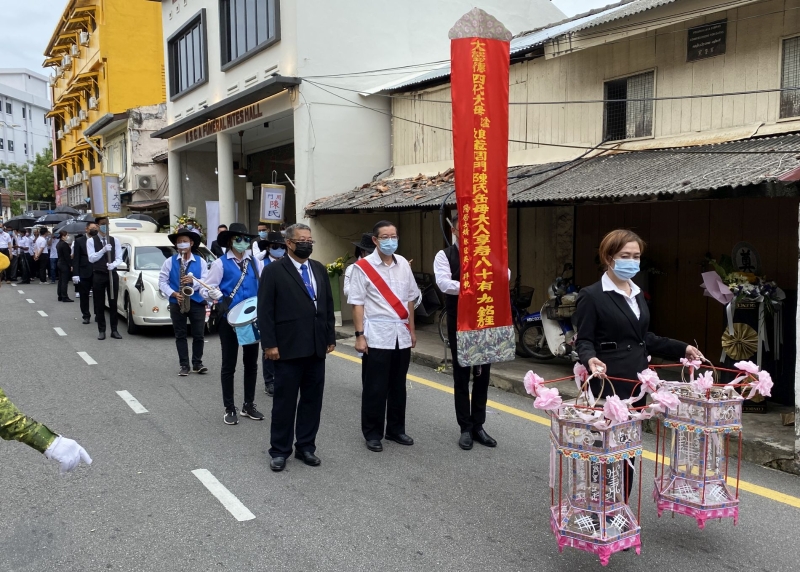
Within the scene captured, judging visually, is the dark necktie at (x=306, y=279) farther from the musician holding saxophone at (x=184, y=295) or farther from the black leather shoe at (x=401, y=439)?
the musician holding saxophone at (x=184, y=295)

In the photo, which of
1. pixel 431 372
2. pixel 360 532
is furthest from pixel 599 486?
pixel 431 372

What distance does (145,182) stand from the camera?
2706 centimetres

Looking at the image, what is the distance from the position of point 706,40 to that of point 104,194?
59.8ft

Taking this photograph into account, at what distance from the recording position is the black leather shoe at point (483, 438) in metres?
5.40

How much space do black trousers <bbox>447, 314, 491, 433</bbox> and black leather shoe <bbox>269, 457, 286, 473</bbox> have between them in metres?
1.49

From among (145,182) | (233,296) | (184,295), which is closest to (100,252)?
(184,295)

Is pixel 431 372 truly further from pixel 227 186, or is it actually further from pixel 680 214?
pixel 227 186

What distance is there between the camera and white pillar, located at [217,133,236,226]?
1672cm

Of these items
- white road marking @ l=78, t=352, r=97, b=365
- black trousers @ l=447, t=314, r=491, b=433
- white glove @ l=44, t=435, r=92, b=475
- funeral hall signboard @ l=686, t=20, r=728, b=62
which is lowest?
white road marking @ l=78, t=352, r=97, b=365

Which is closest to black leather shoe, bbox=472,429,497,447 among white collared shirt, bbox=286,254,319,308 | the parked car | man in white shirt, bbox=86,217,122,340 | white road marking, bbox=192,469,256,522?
white collared shirt, bbox=286,254,319,308

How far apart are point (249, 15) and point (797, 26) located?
39.1ft

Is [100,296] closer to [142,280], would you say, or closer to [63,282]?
[142,280]

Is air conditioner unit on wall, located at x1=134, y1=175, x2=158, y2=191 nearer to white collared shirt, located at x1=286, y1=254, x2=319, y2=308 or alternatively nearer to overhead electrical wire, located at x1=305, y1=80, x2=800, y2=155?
overhead electrical wire, located at x1=305, y1=80, x2=800, y2=155

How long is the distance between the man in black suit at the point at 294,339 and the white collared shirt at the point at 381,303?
0.37 meters
